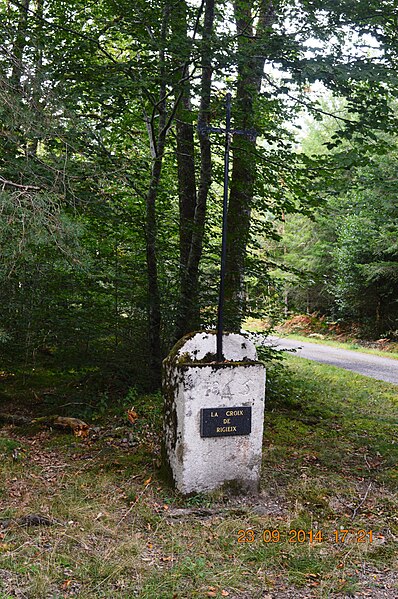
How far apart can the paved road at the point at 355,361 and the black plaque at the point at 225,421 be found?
609 centimetres

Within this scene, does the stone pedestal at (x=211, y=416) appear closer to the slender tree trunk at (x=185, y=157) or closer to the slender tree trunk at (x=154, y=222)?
the slender tree trunk at (x=154, y=222)

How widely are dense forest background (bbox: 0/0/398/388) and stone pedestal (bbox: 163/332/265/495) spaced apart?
4.88 feet

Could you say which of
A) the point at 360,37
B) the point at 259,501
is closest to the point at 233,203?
the point at 360,37

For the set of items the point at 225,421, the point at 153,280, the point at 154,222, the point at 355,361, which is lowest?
the point at 355,361

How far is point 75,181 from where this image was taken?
5.66m

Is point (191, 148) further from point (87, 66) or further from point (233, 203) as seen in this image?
point (87, 66)

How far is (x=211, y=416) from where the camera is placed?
4465 millimetres

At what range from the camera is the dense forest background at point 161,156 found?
571cm

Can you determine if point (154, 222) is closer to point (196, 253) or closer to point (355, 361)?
point (196, 253)

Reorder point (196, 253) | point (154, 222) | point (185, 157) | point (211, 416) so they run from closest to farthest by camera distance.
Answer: point (211, 416) → point (154, 222) → point (196, 253) → point (185, 157)

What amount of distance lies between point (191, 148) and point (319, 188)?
264 cm

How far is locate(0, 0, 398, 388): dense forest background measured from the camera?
571 centimetres

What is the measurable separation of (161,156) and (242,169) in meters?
1.68
